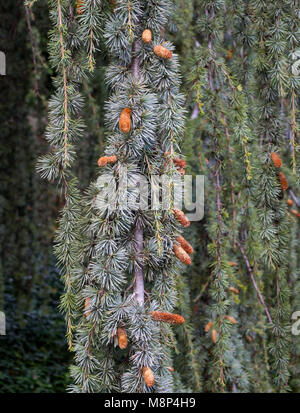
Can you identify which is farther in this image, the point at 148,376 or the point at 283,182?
the point at 283,182

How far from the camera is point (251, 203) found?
1262 millimetres

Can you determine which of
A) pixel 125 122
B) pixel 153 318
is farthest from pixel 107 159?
pixel 153 318

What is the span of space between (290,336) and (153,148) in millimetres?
689

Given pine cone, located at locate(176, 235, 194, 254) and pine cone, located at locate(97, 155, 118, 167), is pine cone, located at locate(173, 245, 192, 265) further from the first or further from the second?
pine cone, located at locate(97, 155, 118, 167)

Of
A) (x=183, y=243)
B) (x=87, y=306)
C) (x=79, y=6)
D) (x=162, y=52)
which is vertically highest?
(x=79, y=6)

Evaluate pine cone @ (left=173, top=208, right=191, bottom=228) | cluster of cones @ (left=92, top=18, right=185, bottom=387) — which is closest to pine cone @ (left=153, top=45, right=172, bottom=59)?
cluster of cones @ (left=92, top=18, right=185, bottom=387)

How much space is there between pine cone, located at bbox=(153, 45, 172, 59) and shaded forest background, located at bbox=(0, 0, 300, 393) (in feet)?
1.23

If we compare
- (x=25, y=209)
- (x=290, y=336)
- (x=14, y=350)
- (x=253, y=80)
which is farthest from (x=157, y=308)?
(x=14, y=350)

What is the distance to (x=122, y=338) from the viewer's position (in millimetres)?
782

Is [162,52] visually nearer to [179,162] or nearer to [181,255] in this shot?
[179,162]

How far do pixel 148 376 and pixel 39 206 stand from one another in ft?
5.65

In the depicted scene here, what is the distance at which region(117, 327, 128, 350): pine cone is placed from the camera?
2.54 ft

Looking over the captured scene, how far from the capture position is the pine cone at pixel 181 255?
2.85 ft

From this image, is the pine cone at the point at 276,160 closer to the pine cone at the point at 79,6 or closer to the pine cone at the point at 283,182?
the pine cone at the point at 283,182
